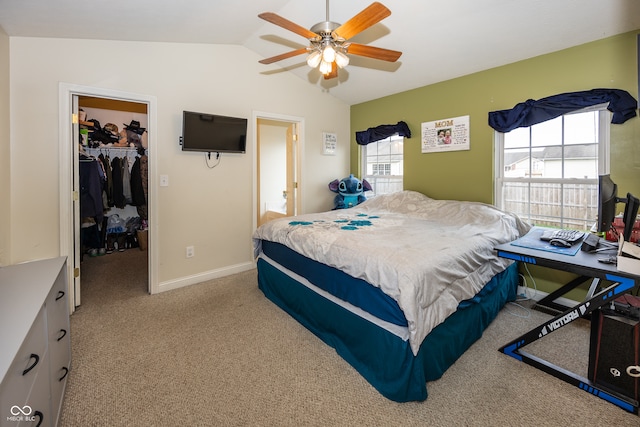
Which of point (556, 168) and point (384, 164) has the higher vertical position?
point (384, 164)

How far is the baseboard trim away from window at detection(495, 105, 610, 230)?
3.11m

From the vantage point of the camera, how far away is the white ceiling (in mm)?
2152

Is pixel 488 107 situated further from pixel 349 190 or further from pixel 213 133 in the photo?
pixel 213 133

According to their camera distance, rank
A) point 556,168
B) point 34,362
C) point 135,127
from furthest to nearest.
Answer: point 135,127
point 556,168
point 34,362

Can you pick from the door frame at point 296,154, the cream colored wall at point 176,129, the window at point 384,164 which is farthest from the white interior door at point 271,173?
the window at point 384,164

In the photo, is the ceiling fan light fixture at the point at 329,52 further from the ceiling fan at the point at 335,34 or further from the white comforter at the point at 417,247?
the white comforter at the point at 417,247

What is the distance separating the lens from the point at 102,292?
3.06m

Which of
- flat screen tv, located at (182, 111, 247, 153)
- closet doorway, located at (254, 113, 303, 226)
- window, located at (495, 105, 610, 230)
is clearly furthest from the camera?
closet doorway, located at (254, 113, 303, 226)

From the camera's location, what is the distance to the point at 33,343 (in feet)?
3.69

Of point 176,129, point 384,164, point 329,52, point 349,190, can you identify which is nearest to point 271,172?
point 349,190

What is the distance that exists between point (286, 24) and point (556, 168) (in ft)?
9.25

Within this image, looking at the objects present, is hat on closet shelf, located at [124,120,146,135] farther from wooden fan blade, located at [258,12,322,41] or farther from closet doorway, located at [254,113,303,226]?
wooden fan blade, located at [258,12,322,41]

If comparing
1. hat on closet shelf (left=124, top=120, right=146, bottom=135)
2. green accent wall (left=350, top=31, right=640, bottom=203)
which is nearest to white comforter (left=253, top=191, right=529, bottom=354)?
green accent wall (left=350, top=31, right=640, bottom=203)

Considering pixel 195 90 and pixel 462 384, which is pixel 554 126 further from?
pixel 195 90
